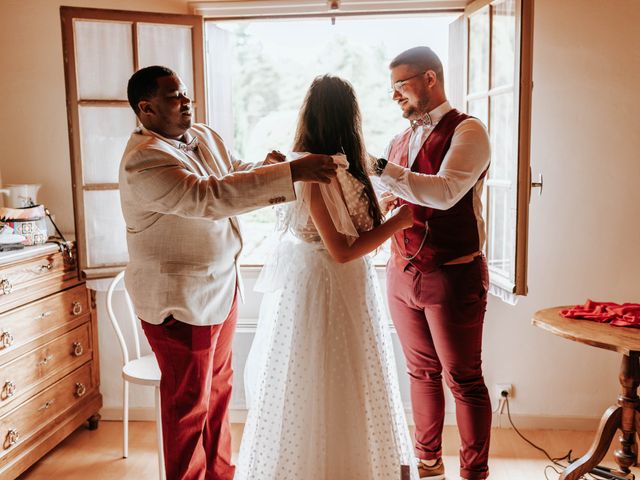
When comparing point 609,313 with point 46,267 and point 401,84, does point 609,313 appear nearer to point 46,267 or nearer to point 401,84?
point 401,84

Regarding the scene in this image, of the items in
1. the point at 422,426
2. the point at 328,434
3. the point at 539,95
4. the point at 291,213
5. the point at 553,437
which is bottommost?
the point at 553,437

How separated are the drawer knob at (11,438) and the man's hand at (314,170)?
1.64 metres

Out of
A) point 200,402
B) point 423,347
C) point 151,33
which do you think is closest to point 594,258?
point 423,347

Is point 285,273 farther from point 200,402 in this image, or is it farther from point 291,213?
point 200,402

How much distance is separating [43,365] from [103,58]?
1403 millimetres

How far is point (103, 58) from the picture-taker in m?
2.85

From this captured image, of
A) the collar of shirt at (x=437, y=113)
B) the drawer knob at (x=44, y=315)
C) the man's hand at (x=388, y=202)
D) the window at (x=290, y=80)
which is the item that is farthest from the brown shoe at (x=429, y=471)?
the window at (x=290, y=80)

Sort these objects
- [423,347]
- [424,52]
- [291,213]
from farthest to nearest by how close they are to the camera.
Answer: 1. [423,347]
2. [424,52]
3. [291,213]

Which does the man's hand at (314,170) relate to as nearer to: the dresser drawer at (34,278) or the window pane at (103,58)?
the dresser drawer at (34,278)

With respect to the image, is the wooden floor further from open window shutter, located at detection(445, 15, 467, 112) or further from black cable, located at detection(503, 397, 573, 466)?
open window shutter, located at detection(445, 15, 467, 112)

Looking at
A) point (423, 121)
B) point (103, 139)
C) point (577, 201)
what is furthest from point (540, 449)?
point (103, 139)

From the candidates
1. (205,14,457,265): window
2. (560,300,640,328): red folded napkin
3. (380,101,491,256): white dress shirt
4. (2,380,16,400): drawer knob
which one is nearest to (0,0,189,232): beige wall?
(2,380,16,400): drawer knob

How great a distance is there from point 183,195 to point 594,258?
2136 mm

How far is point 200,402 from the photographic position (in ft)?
6.70
